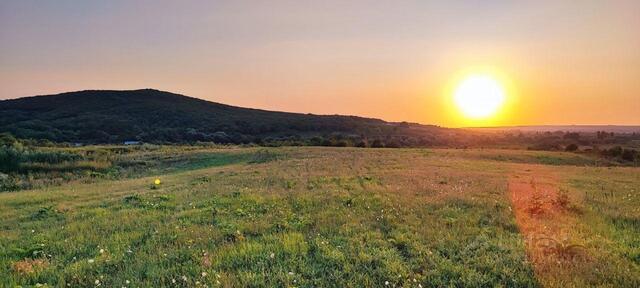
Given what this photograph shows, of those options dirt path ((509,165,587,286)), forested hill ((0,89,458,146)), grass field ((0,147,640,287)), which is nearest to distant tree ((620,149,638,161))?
forested hill ((0,89,458,146))

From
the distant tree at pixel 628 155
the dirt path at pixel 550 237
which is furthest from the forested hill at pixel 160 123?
the dirt path at pixel 550 237

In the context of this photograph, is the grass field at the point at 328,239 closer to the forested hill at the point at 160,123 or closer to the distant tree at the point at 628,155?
the distant tree at the point at 628,155

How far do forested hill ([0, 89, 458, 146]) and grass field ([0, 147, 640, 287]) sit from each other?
58405 millimetres

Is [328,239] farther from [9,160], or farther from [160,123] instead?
[160,123]

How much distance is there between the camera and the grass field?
23.3ft

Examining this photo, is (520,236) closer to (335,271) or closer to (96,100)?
(335,271)

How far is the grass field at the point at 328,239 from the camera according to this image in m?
7.11

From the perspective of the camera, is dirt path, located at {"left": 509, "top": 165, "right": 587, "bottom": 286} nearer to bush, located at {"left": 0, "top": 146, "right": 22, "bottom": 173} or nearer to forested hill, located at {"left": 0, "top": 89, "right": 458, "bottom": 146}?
bush, located at {"left": 0, "top": 146, "right": 22, "bottom": 173}

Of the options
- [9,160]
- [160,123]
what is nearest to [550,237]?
[9,160]

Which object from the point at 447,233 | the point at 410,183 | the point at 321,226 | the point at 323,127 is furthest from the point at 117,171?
the point at 323,127

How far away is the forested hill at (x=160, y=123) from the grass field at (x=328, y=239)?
5840 cm

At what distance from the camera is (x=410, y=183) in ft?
62.8

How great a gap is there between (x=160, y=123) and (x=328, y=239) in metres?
122

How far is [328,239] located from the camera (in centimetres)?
933
